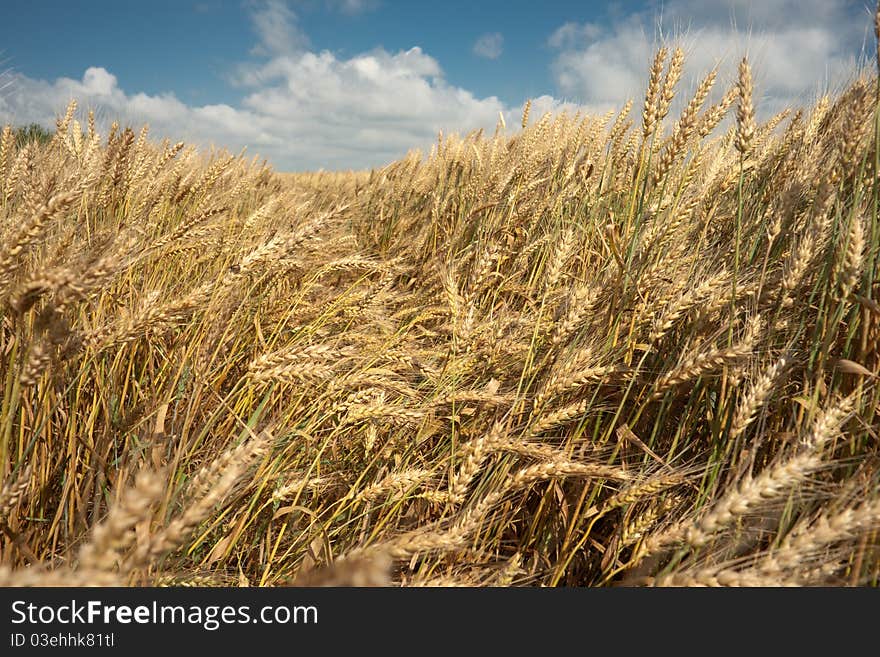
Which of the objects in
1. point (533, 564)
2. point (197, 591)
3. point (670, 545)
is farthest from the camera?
point (533, 564)

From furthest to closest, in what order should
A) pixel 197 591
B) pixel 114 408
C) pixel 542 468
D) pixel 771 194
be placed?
1. pixel 771 194
2. pixel 114 408
3. pixel 542 468
4. pixel 197 591

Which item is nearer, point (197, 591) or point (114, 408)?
point (197, 591)

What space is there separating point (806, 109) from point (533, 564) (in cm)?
254

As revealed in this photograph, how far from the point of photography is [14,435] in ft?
4.49

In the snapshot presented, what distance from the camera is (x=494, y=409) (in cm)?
165

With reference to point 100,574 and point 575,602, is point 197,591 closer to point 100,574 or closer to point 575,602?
point 100,574

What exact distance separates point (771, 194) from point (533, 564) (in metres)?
1.78

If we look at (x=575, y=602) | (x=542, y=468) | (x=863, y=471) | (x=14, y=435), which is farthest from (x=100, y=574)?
(x=863, y=471)

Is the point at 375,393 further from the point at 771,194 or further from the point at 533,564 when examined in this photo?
the point at 771,194

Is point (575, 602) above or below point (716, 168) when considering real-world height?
below

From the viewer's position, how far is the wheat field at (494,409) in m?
1.03

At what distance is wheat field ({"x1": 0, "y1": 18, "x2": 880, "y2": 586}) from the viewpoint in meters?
1.03

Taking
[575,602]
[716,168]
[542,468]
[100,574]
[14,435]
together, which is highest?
[716,168]

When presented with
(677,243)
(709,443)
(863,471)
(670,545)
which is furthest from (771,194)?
(670,545)
